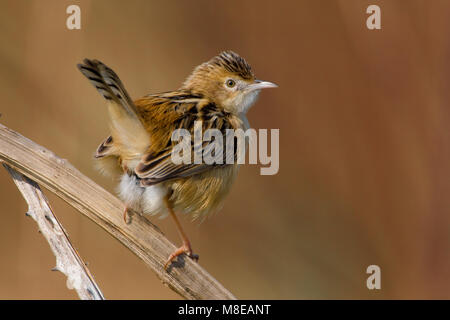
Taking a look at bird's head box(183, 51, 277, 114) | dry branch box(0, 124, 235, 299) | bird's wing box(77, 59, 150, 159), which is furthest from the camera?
bird's head box(183, 51, 277, 114)

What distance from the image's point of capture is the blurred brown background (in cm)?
589

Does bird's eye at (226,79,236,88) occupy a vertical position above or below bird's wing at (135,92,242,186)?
above

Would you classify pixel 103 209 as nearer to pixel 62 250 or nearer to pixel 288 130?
pixel 62 250

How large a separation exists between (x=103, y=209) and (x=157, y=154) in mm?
526

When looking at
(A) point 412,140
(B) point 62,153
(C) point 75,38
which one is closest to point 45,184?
(B) point 62,153

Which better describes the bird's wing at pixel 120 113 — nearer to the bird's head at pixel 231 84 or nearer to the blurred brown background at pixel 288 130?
the bird's head at pixel 231 84

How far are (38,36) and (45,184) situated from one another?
3.29m

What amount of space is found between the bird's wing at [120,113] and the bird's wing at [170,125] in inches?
3.5

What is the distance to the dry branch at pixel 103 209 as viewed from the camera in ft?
10.0

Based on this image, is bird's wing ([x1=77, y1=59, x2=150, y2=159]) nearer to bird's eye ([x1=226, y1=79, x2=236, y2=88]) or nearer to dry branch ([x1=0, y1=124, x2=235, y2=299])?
dry branch ([x1=0, y1=124, x2=235, y2=299])

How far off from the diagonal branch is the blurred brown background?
3084mm

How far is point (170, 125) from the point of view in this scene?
362cm

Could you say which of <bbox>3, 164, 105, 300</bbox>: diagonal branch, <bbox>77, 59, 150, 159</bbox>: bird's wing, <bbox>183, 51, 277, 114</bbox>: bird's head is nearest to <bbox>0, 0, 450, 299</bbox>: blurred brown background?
<bbox>183, 51, 277, 114</bbox>: bird's head

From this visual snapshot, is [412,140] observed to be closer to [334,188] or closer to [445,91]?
[445,91]
